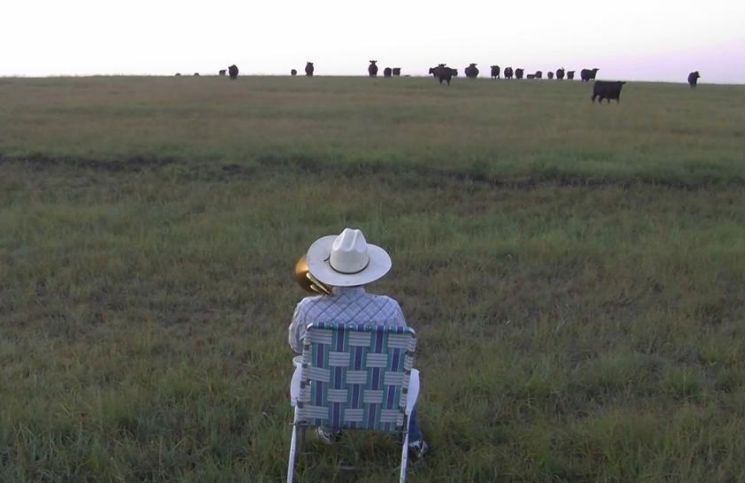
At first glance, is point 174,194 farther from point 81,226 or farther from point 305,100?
point 305,100

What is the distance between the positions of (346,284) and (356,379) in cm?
44

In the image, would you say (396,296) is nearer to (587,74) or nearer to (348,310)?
(348,310)

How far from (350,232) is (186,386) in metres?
1.77

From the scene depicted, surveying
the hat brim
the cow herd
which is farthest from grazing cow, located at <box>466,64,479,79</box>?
the hat brim

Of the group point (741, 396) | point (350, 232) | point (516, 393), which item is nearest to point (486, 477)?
point (516, 393)

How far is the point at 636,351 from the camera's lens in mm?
6000

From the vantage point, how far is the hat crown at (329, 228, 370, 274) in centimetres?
381

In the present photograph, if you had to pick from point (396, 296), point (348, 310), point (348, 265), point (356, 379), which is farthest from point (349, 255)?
point (396, 296)

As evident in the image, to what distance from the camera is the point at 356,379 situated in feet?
11.9

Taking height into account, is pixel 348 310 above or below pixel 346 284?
below

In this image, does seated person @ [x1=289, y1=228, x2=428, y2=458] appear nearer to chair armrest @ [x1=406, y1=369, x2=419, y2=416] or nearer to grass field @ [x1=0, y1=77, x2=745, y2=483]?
chair armrest @ [x1=406, y1=369, x2=419, y2=416]

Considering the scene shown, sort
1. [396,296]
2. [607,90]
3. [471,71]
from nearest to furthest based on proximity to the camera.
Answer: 1. [396,296]
2. [607,90]
3. [471,71]

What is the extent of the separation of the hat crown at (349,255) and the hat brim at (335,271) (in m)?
0.03

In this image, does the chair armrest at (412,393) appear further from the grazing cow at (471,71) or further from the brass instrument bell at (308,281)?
the grazing cow at (471,71)
